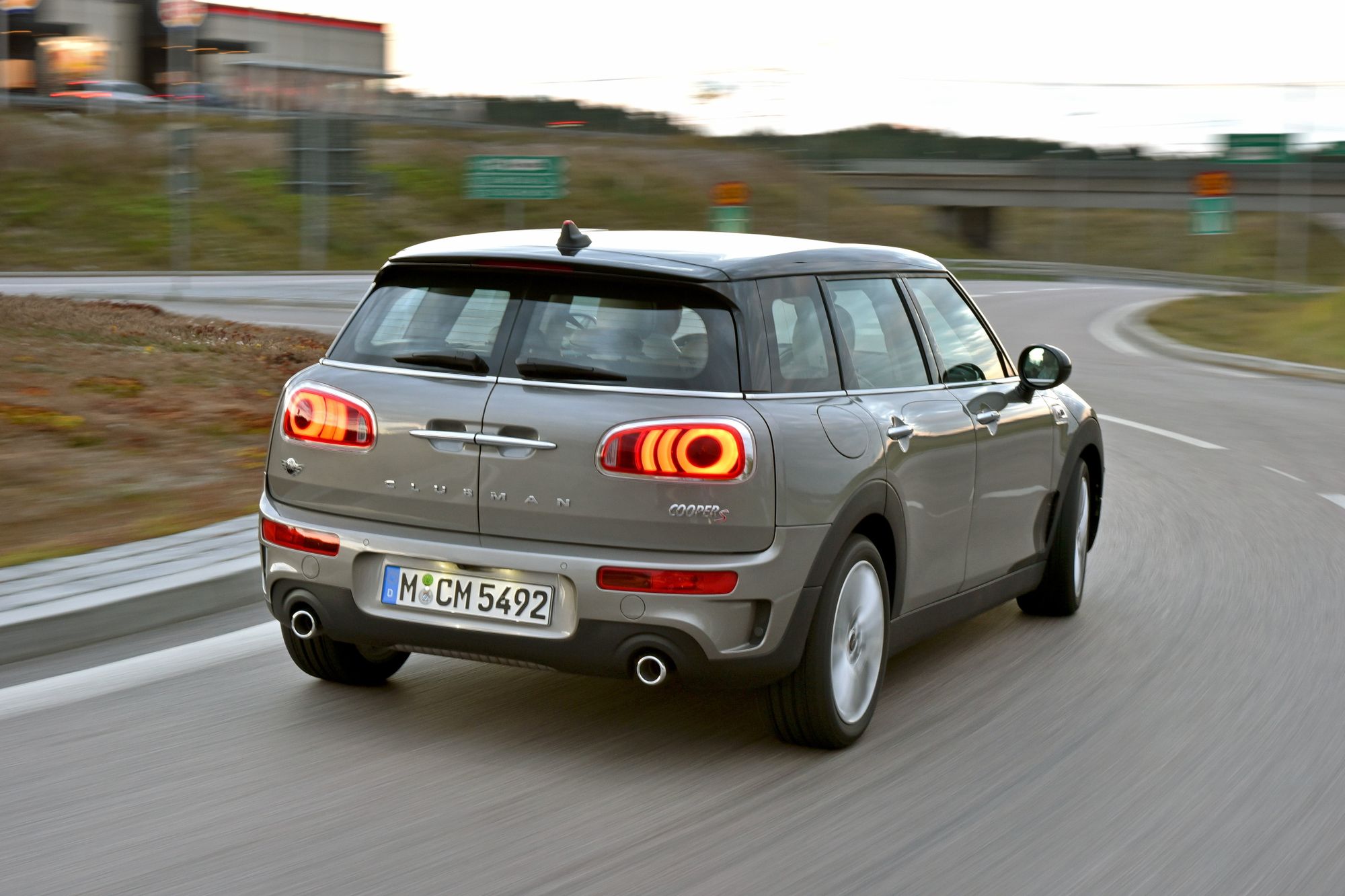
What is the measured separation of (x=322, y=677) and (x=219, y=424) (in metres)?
5.89

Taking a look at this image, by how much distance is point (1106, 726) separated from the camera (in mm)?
5246

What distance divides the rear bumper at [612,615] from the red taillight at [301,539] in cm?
11

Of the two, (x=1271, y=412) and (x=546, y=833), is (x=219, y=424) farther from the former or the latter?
(x=1271, y=412)

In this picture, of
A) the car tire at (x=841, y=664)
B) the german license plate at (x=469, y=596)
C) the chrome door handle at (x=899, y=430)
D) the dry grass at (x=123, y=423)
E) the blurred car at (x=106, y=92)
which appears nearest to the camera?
the german license plate at (x=469, y=596)

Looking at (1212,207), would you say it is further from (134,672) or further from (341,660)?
(134,672)

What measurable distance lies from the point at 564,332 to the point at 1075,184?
67602mm

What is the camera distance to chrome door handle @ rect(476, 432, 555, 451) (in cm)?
452

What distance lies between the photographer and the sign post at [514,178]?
50.0 m

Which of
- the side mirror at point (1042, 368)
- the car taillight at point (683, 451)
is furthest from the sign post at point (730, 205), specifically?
the car taillight at point (683, 451)

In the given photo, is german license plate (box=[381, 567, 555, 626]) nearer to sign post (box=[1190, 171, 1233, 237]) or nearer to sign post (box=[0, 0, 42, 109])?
sign post (box=[1190, 171, 1233, 237])

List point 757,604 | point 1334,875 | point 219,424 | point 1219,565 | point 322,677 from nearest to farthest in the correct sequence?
point 1334,875 → point 757,604 → point 322,677 → point 1219,565 → point 219,424

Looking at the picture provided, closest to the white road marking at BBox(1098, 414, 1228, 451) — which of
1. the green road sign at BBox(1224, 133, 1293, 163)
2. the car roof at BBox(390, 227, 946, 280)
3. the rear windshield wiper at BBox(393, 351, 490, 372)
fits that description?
the car roof at BBox(390, 227, 946, 280)

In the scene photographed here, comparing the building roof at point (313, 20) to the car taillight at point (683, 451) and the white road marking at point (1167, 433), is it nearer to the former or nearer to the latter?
the white road marking at point (1167, 433)

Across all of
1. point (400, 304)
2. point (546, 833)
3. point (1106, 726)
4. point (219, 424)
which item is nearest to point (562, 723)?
point (546, 833)
